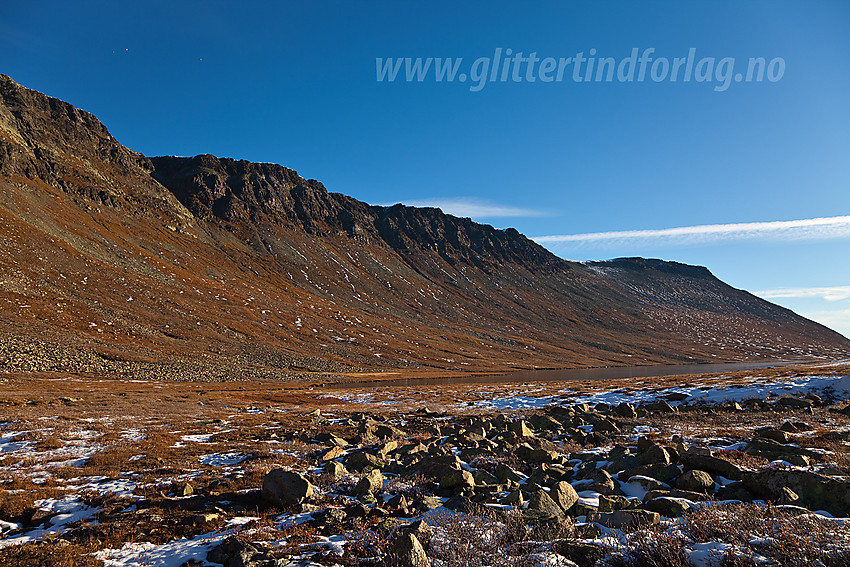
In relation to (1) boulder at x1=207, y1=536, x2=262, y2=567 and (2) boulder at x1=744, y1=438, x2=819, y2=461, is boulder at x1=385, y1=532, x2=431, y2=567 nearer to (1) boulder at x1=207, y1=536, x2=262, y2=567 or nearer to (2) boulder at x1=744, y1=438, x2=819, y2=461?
(1) boulder at x1=207, y1=536, x2=262, y2=567

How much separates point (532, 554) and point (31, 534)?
11469mm

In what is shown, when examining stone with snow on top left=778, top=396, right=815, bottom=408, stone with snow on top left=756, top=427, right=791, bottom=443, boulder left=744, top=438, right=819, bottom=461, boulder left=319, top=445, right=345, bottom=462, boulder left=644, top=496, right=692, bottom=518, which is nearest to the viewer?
boulder left=644, top=496, right=692, bottom=518

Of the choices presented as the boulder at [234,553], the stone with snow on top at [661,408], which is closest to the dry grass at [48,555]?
the boulder at [234,553]

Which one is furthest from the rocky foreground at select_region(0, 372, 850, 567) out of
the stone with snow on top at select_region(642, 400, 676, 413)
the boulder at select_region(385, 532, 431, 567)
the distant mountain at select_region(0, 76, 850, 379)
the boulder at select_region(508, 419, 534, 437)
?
the distant mountain at select_region(0, 76, 850, 379)

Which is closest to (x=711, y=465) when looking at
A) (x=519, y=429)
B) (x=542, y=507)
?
(x=542, y=507)

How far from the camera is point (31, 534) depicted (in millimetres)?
9555

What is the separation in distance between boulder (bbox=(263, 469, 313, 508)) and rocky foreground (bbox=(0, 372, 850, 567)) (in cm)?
4

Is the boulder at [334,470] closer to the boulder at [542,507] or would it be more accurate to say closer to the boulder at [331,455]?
the boulder at [331,455]

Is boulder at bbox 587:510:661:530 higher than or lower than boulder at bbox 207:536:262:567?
higher

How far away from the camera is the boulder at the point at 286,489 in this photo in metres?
11.3

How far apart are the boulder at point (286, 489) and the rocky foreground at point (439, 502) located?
0.04 meters

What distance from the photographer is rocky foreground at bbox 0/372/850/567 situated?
23.5 feet

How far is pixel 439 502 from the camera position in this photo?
1105cm

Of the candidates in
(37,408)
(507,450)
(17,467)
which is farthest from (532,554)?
(37,408)
